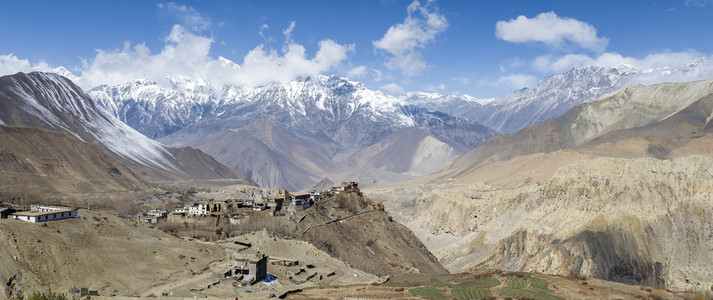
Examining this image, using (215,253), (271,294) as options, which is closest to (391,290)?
(271,294)

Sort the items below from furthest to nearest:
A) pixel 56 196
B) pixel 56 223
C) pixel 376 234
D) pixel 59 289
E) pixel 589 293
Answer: pixel 56 196 → pixel 376 234 → pixel 589 293 → pixel 56 223 → pixel 59 289

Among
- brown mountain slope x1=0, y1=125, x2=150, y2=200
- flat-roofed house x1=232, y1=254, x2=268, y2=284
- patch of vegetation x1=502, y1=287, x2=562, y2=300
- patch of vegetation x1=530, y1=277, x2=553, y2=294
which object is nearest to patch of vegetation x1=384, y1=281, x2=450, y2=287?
patch of vegetation x1=502, y1=287, x2=562, y2=300

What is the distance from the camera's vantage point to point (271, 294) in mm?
67000

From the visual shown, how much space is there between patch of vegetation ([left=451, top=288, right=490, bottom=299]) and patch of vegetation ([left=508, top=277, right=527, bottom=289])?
6711 mm

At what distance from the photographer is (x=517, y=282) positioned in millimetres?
89625

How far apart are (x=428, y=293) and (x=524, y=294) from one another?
475 inches

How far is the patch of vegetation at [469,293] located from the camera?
79312mm

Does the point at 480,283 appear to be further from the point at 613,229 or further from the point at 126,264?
the point at 613,229

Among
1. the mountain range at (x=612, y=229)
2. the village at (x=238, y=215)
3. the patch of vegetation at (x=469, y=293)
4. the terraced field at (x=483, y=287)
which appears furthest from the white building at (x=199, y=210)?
the mountain range at (x=612, y=229)

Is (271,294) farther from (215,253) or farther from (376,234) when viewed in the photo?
(376,234)

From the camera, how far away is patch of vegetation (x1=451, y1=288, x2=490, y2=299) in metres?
79.3

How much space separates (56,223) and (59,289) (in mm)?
15511

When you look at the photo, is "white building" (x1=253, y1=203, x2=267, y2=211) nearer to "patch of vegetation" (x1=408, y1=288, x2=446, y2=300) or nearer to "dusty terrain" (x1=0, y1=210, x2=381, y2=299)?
"dusty terrain" (x1=0, y1=210, x2=381, y2=299)

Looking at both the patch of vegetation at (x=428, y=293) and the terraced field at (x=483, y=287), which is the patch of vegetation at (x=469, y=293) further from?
the patch of vegetation at (x=428, y=293)
